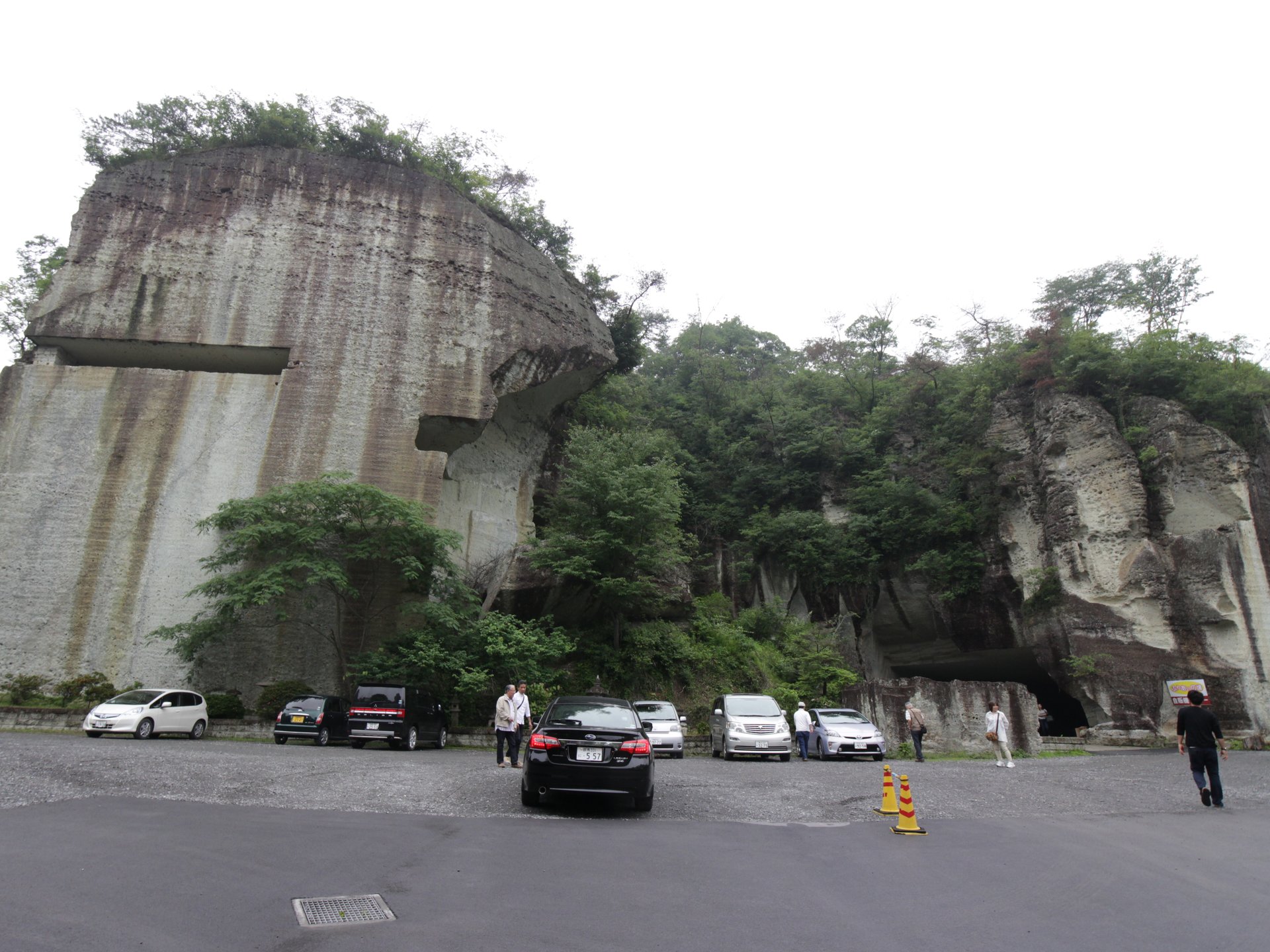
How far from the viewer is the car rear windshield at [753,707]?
17828 millimetres

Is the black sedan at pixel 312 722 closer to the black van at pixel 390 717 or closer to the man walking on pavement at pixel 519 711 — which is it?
the black van at pixel 390 717

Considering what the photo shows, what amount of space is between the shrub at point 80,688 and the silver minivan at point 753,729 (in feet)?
51.6

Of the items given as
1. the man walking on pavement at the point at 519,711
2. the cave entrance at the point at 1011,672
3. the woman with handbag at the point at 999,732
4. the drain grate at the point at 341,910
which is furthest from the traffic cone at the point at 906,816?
the cave entrance at the point at 1011,672

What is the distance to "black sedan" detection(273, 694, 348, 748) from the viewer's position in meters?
16.9

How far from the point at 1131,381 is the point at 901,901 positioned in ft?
107

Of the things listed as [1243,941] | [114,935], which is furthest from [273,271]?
[1243,941]

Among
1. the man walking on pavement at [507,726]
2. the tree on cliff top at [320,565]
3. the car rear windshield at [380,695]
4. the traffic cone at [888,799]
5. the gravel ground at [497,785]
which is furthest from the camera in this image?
the tree on cliff top at [320,565]

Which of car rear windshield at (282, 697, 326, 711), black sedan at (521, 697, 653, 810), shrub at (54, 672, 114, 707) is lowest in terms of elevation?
black sedan at (521, 697, 653, 810)

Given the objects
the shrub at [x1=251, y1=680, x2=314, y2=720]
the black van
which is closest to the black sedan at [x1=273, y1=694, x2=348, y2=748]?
the black van

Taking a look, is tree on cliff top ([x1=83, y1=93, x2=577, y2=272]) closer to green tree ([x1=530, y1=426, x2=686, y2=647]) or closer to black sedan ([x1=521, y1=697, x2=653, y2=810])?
green tree ([x1=530, y1=426, x2=686, y2=647])

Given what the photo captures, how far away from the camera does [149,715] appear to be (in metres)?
16.9

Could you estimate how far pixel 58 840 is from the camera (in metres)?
6.03

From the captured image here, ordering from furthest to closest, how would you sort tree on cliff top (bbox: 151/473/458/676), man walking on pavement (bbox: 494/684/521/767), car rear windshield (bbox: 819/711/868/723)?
tree on cliff top (bbox: 151/473/458/676)
car rear windshield (bbox: 819/711/868/723)
man walking on pavement (bbox: 494/684/521/767)

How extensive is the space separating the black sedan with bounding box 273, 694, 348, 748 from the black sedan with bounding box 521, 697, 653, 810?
9.82 meters
